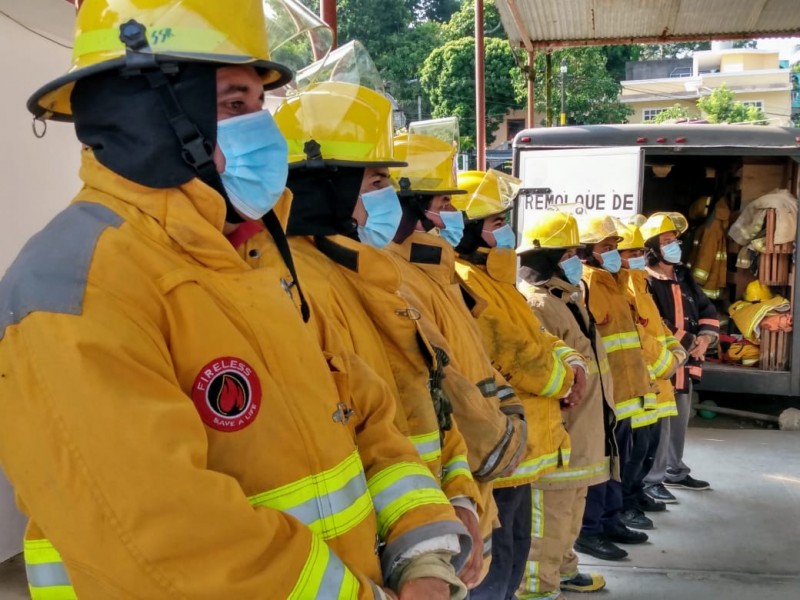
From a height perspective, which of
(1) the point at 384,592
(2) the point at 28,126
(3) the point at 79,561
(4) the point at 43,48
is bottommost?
(1) the point at 384,592

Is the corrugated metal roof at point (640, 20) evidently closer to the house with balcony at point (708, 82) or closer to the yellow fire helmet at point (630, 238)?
the yellow fire helmet at point (630, 238)

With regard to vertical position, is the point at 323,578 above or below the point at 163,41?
below

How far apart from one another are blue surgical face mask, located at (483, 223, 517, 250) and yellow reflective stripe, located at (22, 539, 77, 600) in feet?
10.0

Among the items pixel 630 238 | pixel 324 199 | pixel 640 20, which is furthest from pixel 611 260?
pixel 640 20

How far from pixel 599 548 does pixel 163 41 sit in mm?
4557

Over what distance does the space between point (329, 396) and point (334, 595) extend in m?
0.34

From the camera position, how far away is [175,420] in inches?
47.1

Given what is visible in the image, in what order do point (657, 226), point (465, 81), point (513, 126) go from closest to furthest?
point (657, 226)
point (465, 81)
point (513, 126)

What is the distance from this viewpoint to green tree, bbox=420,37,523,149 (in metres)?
30.4

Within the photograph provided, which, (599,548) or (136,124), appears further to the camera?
(599,548)

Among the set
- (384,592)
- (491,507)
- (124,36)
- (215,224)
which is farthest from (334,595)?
(491,507)

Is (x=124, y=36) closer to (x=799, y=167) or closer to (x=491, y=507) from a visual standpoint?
(x=491, y=507)

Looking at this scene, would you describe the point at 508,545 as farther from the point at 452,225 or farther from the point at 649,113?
the point at 649,113

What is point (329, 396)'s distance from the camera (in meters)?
1.49
